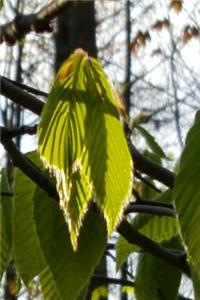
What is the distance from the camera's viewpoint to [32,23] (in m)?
1.11

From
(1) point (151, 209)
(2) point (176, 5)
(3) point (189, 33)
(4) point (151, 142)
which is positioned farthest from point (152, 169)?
(3) point (189, 33)

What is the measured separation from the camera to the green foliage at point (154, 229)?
3.76 feet

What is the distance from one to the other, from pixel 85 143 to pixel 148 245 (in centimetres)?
31

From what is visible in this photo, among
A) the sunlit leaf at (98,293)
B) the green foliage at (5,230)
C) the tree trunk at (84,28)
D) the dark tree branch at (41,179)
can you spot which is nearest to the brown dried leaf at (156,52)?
the tree trunk at (84,28)

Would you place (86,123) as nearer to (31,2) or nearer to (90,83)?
(90,83)

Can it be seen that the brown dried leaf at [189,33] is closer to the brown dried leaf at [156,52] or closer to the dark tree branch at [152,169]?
the brown dried leaf at [156,52]

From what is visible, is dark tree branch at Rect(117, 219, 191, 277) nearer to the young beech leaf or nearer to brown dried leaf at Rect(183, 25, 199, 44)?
the young beech leaf

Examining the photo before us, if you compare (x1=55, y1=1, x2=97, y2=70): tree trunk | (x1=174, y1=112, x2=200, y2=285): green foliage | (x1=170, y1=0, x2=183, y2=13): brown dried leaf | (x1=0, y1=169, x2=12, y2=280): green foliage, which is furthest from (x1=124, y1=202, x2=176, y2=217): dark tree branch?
(x1=170, y1=0, x2=183, y2=13): brown dried leaf

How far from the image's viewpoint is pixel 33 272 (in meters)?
0.99

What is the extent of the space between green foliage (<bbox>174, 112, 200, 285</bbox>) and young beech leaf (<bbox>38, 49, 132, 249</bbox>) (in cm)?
5

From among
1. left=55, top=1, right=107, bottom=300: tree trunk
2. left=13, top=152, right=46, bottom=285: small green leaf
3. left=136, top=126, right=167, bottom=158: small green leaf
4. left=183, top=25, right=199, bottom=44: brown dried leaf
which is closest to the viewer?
left=13, top=152, right=46, bottom=285: small green leaf

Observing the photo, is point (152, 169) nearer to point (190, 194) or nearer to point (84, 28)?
point (190, 194)

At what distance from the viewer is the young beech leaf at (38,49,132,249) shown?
2.35 feet

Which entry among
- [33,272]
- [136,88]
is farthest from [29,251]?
[136,88]
